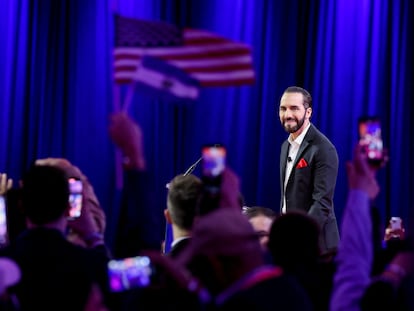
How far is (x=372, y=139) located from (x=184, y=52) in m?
0.74

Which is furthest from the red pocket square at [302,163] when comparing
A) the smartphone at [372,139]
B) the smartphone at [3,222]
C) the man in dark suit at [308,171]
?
the smartphone at [372,139]

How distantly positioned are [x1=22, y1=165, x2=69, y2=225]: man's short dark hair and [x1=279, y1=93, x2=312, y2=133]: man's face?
2.71 m

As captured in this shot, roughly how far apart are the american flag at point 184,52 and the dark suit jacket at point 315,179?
202 centimetres

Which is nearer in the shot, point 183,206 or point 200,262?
point 200,262

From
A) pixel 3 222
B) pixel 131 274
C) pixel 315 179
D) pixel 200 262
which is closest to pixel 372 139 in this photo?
pixel 200 262

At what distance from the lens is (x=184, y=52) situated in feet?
8.45

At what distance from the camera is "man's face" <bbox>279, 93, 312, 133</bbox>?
4.70 m

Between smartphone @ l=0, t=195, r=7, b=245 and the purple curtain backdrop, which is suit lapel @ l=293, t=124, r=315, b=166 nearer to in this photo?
the purple curtain backdrop

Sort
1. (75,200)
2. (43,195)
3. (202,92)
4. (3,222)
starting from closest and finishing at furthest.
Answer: (43,195) → (75,200) → (3,222) → (202,92)

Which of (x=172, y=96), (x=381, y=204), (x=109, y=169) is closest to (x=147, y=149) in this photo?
(x=109, y=169)

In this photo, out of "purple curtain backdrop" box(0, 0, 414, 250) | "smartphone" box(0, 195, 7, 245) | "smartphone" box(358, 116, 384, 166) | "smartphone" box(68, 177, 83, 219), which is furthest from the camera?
"purple curtain backdrop" box(0, 0, 414, 250)

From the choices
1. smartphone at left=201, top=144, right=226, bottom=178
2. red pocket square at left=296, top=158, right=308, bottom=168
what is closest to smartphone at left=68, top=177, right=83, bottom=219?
smartphone at left=201, top=144, right=226, bottom=178

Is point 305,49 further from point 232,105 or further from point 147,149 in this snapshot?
point 147,149

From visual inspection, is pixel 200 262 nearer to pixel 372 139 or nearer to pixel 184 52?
pixel 372 139
